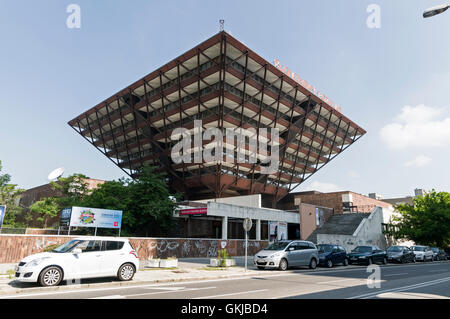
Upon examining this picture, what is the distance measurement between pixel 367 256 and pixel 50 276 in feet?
68.0

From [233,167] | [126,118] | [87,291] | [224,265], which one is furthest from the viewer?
[126,118]

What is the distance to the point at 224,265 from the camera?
17.1 meters

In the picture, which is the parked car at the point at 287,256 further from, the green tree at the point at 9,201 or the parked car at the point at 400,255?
the green tree at the point at 9,201

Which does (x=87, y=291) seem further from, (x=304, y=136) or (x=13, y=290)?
(x=304, y=136)

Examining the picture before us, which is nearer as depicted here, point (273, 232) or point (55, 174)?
point (273, 232)

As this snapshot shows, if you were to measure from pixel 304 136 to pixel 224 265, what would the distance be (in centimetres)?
3971

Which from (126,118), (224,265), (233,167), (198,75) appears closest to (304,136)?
(233,167)

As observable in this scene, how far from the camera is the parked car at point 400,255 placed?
2578cm

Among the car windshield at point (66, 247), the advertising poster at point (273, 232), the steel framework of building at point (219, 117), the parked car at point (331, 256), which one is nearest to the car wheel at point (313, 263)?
the parked car at point (331, 256)

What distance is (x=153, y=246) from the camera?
70.5ft

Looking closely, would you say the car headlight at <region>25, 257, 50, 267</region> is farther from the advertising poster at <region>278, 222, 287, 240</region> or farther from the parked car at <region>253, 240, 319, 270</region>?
the advertising poster at <region>278, 222, 287, 240</region>

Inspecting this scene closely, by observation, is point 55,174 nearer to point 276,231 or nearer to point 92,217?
point 92,217

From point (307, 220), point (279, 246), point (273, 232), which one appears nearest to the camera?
point (279, 246)

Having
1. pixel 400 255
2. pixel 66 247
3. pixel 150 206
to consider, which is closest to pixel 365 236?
pixel 400 255
